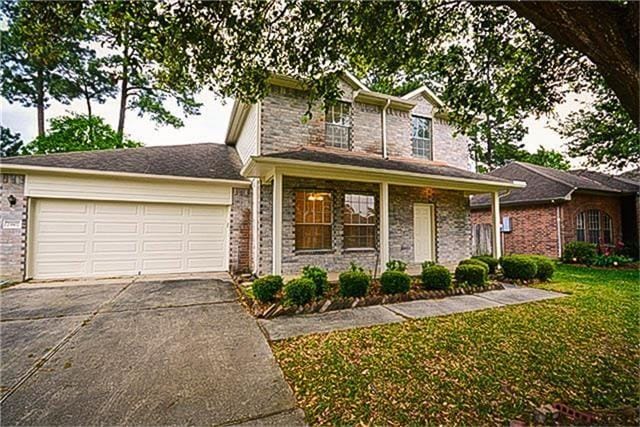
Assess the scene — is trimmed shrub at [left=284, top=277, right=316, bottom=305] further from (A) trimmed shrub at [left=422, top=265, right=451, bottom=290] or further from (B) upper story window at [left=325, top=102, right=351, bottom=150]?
(B) upper story window at [left=325, top=102, right=351, bottom=150]

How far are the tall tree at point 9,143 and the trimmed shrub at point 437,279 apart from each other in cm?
2195

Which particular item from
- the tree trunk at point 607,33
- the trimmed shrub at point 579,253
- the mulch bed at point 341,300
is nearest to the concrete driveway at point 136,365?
the mulch bed at point 341,300

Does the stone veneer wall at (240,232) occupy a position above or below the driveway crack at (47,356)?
above

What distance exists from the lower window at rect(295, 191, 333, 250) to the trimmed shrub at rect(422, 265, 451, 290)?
278 centimetres

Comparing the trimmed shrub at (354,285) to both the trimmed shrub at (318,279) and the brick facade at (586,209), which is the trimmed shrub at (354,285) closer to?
the trimmed shrub at (318,279)

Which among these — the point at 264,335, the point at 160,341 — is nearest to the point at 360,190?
the point at 264,335

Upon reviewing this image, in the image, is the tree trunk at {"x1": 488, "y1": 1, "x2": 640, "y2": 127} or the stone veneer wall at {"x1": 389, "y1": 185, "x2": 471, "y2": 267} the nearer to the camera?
the tree trunk at {"x1": 488, "y1": 1, "x2": 640, "y2": 127}

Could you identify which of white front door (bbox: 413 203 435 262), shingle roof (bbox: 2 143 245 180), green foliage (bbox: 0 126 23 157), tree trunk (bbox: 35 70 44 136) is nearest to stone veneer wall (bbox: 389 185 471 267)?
white front door (bbox: 413 203 435 262)

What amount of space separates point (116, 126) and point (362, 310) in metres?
18.0

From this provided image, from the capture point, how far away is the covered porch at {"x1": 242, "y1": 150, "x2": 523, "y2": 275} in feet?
23.3

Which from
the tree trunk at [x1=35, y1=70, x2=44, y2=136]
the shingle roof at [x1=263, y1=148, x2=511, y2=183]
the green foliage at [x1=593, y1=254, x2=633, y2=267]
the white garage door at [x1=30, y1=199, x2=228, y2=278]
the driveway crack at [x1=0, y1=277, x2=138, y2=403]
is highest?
the tree trunk at [x1=35, y1=70, x2=44, y2=136]

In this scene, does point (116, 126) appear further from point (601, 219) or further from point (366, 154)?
point (601, 219)

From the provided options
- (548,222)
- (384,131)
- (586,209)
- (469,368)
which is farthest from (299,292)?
(586,209)

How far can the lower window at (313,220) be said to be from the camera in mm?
8008
